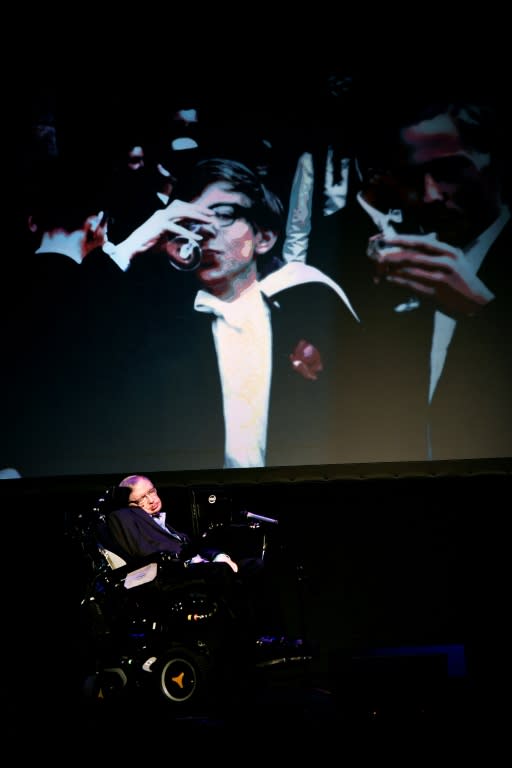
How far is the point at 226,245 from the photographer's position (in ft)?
14.2

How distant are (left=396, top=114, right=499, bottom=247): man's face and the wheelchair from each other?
7.88ft

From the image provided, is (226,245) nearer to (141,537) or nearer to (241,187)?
(241,187)

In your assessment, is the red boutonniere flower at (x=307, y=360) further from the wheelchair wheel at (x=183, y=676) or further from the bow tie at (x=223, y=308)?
the wheelchair wheel at (x=183, y=676)

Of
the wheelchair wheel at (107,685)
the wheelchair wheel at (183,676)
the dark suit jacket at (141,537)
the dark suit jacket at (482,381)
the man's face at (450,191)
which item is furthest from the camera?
the man's face at (450,191)

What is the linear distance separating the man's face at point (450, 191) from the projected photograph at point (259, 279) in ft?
0.04

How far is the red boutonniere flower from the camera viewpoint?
4.21 m

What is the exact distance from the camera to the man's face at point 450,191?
168 inches

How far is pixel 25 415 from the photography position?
4195 mm

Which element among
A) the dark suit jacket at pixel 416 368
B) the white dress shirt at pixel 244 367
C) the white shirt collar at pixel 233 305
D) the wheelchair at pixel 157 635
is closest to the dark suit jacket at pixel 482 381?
the dark suit jacket at pixel 416 368

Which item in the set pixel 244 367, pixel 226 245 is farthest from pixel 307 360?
pixel 226 245

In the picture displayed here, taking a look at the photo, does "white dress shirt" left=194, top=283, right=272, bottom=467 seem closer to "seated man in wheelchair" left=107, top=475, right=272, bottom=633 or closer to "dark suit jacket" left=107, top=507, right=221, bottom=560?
"seated man in wheelchair" left=107, top=475, right=272, bottom=633

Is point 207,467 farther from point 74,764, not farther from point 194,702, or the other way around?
point 74,764

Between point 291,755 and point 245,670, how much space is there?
759mm

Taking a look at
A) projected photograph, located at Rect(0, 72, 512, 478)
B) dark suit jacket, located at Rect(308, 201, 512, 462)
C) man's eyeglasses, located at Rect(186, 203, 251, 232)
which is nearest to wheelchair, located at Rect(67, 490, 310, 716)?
projected photograph, located at Rect(0, 72, 512, 478)
